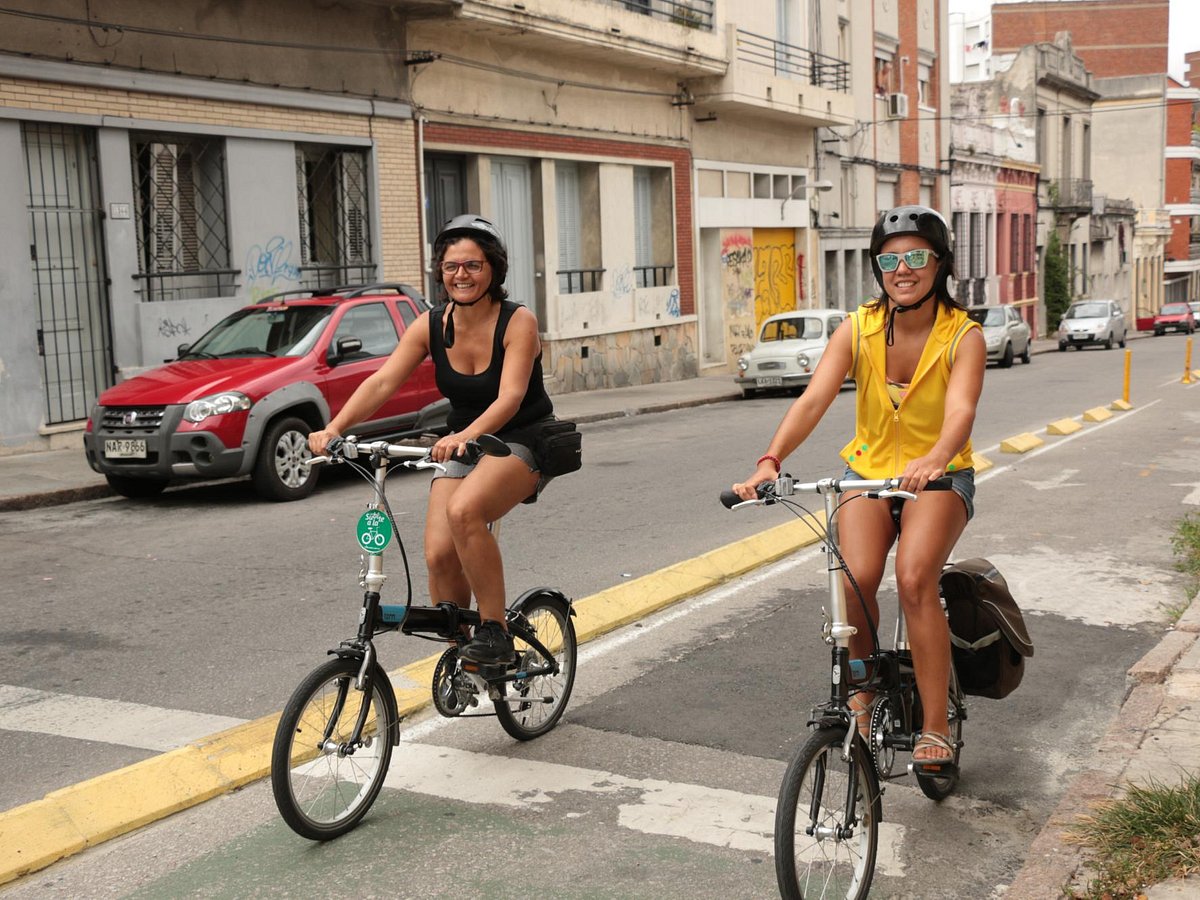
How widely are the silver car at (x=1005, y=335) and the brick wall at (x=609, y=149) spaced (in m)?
7.33

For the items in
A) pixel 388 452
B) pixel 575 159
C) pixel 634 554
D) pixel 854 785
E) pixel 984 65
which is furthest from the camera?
pixel 984 65

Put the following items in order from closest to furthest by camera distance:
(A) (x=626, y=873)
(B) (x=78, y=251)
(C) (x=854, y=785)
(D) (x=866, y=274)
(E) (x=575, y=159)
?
(C) (x=854, y=785), (A) (x=626, y=873), (B) (x=78, y=251), (E) (x=575, y=159), (D) (x=866, y=274)

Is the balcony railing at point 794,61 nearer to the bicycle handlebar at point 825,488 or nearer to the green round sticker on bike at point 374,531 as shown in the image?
the green round sticker on bike at point 374,531

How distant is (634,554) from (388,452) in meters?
4.71

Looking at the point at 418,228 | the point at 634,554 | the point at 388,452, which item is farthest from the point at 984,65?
the point at 388,452

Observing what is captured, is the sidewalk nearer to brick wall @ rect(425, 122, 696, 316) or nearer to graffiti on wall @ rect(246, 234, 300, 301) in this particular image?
graffiti on wall @ rect(246, 234, 300, 301)

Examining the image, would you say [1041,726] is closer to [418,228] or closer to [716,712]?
[716,712]

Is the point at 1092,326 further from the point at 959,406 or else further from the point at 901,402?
the point at 959,406

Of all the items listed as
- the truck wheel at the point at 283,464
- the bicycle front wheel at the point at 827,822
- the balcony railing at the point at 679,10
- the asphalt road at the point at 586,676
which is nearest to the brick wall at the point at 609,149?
the balcony railing at the point at 679,10

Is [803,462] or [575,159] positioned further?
[575,159]

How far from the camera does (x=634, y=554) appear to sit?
930 centimetres

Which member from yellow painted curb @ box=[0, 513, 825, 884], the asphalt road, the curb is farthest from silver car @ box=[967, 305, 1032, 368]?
yellow painted curb @ box=[0, 513, 825, 884]

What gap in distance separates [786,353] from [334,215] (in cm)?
883

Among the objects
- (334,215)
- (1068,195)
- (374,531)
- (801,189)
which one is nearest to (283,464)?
(374,531)
